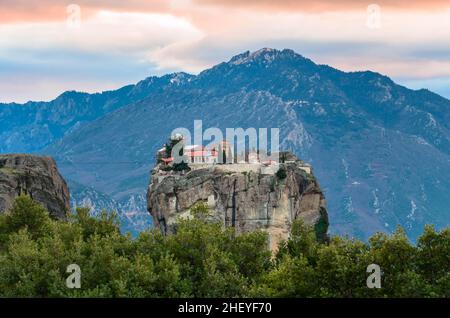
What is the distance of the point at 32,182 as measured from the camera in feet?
487

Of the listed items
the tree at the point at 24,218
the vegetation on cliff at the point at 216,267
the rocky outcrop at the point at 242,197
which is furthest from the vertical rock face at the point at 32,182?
the vegetation on cliff at the point at 216,267

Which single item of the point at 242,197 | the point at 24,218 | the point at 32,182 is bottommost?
the point at 242,197

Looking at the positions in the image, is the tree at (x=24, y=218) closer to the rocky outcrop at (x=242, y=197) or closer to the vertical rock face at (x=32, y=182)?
the vertical rock face at (x=32, y=182)

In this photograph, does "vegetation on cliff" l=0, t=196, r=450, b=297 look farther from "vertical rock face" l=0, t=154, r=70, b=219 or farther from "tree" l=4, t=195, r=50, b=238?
"vertical rock face" l=0, t=154, r=70, b=219

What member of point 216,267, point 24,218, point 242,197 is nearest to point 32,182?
point 24,218

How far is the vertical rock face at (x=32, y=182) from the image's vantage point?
141538 mm

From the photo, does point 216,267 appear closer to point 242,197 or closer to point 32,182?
point 32,182

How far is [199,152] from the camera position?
192 m

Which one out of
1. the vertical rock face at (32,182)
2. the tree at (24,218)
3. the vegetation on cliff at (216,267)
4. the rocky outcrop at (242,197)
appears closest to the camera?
the vegetation on cliff at (216,267)

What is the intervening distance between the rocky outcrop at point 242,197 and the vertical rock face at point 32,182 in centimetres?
1794

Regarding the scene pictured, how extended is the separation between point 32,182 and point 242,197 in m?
39.0

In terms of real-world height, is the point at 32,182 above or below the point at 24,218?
above

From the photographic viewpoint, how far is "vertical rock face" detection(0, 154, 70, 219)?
→ 142 m
